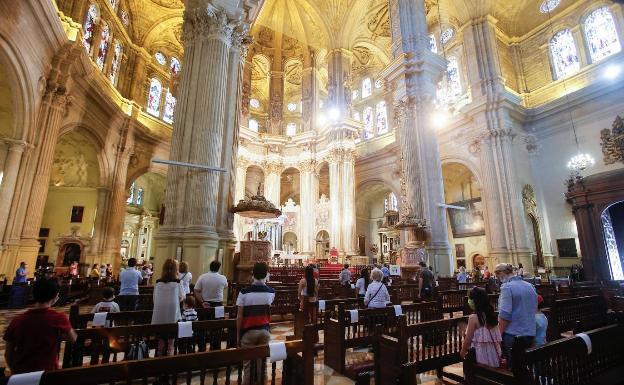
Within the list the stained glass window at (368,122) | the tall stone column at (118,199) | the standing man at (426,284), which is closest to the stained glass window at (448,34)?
the stained glass window at (368,122)

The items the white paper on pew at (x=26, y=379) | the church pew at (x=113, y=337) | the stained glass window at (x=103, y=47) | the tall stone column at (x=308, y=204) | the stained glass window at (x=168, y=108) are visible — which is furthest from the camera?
the stained glass window at (x=168, y=108)

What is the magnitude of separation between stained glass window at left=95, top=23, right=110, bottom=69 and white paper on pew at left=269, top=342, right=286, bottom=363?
20.7 meters

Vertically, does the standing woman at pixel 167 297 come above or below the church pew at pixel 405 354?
above

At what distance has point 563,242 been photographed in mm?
16609

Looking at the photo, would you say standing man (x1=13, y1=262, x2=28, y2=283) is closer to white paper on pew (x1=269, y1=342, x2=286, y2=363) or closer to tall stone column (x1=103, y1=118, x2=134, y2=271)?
tall stone column (x1=103, y1=118, x2=134, y2=271)

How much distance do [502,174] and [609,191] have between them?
4651mm

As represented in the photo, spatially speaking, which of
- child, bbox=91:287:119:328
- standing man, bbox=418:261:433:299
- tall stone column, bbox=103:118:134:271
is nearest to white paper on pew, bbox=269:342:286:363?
child, bbox=91:287:119:328

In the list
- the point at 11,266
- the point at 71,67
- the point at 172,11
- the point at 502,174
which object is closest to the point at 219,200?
the point at 11,266

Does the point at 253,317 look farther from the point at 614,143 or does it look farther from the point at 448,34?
the point at 448,34

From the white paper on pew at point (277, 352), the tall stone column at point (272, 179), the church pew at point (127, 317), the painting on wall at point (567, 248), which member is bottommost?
the church pew at point (127, 317)

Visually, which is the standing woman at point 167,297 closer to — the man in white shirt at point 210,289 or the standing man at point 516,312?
the man in white shirt at point 210,289

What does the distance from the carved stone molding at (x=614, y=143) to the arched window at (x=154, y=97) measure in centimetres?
2651

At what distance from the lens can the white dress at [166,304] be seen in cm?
369

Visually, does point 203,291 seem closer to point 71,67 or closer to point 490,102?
point 71,67
